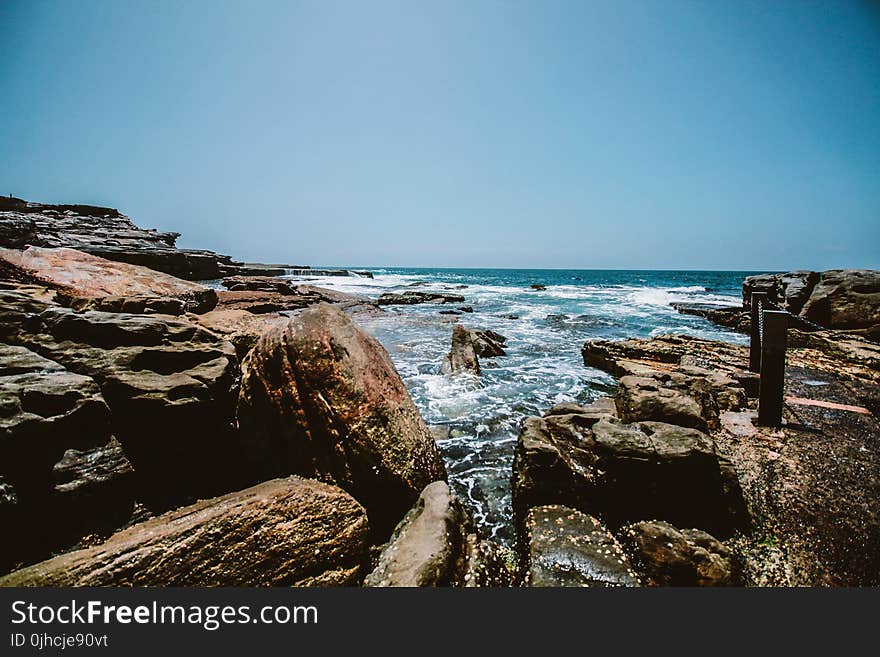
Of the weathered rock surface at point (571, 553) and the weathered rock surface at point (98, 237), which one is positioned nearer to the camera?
the weathered rock surface at point (571, 553)

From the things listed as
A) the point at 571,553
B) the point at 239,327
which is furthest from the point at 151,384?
the point at 571,553

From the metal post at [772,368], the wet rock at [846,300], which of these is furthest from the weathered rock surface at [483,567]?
the wet rock at [846,300]

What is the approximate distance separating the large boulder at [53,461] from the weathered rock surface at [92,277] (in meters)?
2.04

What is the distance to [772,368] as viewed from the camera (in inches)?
173

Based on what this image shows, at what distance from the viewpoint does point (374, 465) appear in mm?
2975

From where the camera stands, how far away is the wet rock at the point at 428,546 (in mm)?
2268

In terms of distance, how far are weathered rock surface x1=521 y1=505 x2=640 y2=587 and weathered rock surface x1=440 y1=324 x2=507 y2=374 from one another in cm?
579

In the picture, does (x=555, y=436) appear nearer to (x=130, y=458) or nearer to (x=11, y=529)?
(x=130, y=458)

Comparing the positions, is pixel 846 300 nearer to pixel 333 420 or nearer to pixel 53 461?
pixel 333 420

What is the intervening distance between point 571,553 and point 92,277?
27.1 feet

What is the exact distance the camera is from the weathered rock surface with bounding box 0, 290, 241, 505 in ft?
9.41

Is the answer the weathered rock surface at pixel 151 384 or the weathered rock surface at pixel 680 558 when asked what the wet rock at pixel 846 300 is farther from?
the weathered rock surface at pixel 151 384

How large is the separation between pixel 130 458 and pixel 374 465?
201cm

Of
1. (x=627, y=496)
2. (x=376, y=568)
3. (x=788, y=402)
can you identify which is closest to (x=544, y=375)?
(x=788, y=402)
